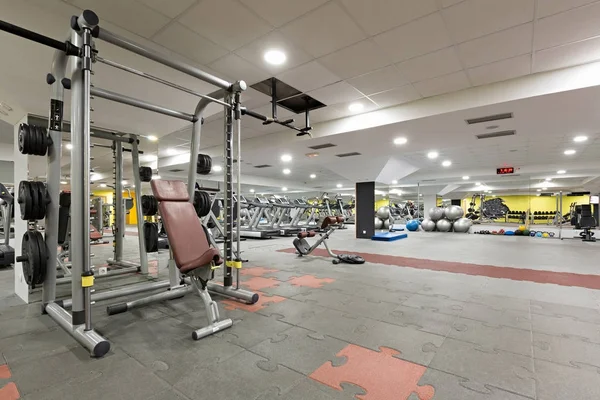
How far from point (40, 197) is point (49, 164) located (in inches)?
13.6

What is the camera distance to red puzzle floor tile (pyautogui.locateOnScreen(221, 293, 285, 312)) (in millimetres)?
2920

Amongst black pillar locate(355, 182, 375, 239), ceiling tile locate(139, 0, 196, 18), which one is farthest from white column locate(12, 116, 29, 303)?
black pillar locate(355, 182, 375, 239)

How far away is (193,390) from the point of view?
159 centimetres

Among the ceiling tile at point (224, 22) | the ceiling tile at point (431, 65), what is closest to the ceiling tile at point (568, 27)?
the ceiling tile at point (431, 65)

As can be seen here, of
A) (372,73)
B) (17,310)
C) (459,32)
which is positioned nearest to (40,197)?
(17,310)

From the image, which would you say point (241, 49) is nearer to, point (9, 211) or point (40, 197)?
point (40, 197)

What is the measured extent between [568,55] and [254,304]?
14.4ft

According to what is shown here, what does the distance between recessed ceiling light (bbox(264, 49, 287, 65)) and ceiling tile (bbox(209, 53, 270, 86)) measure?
25cm

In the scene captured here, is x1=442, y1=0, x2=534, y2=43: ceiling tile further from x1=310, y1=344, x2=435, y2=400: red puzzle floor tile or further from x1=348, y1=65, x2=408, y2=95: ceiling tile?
x1=310, y1=344, x2=435, y2=400: red puzzle floor tile

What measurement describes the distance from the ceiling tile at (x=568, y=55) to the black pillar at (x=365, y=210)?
701 centimetres

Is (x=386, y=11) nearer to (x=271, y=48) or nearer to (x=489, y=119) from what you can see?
(x=271, y=48)

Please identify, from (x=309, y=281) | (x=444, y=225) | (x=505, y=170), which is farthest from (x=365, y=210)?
(x=309, y=281)

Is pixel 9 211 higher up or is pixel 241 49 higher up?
pixel 241 49

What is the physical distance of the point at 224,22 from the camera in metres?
2.70
